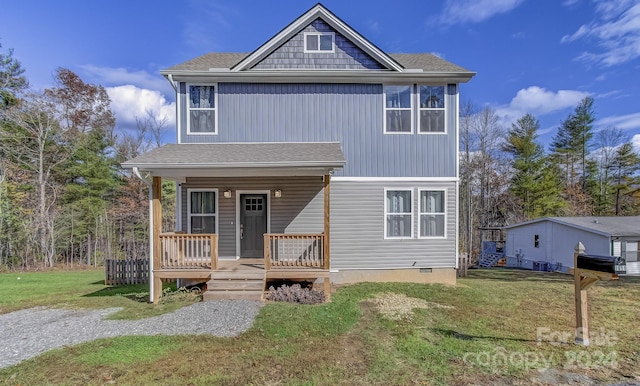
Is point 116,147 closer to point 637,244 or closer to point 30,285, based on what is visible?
point 30,285

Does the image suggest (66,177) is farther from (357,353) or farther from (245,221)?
(357,353)

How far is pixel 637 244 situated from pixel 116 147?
110ft

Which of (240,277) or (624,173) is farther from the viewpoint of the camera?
(624,173)

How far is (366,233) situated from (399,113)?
3947 millimetres

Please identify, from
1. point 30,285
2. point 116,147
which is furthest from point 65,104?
point 30,285

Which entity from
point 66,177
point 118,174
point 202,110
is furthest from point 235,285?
point 118,174

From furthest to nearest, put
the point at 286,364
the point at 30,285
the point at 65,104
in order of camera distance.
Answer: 1. the point at 65,104
2. the point at 30,285
3. the point at 286,364

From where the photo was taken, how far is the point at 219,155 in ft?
25.2

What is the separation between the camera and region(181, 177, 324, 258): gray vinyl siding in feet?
29.6

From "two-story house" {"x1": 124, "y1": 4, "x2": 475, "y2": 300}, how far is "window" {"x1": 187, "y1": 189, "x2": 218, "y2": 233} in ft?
0.10

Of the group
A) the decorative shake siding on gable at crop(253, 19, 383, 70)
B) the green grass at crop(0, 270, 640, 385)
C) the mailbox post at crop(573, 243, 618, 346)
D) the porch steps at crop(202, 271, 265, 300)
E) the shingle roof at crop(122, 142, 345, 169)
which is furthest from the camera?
the decorative shake siding on gable at crop(253, 19, 383, 70)

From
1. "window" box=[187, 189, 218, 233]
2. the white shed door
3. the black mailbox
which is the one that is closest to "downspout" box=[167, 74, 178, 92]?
"window" box=[187, 189, 218, 233]

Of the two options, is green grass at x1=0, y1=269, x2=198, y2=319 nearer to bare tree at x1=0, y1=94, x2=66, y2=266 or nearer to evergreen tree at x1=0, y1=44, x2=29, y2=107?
bare tree at x1=0, y1=94, x2=66, y2=266

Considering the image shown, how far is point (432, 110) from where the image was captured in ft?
30.0
